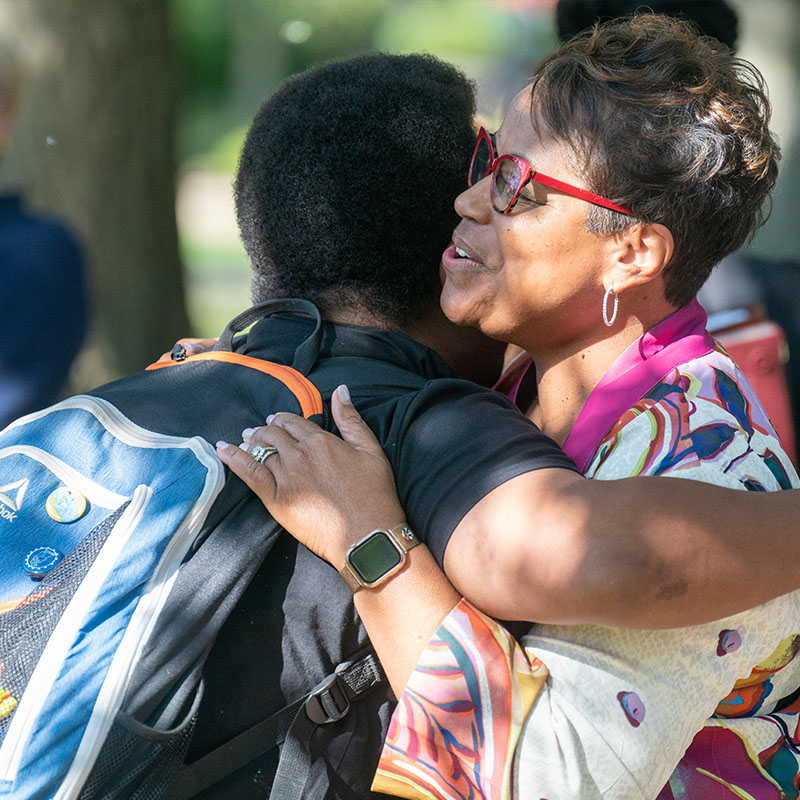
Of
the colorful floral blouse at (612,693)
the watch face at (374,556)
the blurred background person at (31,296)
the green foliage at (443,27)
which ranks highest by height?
the watch face at (374,556)

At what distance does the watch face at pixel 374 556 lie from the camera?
1493 mm

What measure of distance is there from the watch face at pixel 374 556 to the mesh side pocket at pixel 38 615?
351 millimetres

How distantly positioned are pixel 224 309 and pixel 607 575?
9235 mm

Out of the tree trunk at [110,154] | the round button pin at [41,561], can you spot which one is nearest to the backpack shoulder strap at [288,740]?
the round button pin at [41,561]

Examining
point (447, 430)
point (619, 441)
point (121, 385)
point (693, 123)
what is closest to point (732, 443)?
point (619, 441)

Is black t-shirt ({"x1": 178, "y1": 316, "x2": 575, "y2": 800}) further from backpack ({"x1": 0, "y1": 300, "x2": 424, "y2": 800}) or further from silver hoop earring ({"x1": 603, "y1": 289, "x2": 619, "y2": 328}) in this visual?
silver hoop earring ({"x1": 603, "y1": 289, "x2": 619, "y2": 328})

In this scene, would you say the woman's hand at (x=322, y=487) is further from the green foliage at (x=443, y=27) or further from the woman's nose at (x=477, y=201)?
the green foliage at (x=443, y=27)

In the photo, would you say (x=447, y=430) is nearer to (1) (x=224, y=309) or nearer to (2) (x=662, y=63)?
(2) (x=662, y=63)

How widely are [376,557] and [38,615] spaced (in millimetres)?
489

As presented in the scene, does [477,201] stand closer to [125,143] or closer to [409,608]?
[409,608]

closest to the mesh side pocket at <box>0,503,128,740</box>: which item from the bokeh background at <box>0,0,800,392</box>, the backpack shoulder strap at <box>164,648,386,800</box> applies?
the backpack shoulder strap at <box>164,648,386,800</box>

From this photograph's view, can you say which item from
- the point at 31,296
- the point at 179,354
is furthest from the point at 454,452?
the point at 31,296

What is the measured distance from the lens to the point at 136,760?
144 centimetres

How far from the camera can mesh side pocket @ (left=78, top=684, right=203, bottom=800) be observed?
1.42 metres
